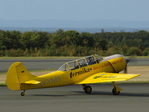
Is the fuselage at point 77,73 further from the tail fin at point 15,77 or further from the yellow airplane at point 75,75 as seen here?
the tail fin at point 15,77

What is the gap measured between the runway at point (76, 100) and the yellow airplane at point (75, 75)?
66 cm

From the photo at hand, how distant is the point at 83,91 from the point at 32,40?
44.9m

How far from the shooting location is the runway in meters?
13.6

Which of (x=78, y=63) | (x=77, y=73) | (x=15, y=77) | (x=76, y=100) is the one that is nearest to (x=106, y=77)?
(x=77, y=73)

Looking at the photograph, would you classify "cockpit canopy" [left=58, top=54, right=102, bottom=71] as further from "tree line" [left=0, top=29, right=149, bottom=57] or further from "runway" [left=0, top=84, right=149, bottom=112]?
"tree line" [left=0, top=29, right=149, bottom=57]

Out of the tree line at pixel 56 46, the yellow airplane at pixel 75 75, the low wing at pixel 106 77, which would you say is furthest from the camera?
the tree line at pixel 56 46

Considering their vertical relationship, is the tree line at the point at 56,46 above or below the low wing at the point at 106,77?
below

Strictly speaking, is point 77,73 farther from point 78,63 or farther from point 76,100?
point 76,100

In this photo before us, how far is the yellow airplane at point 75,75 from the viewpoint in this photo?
A: 1590 cm

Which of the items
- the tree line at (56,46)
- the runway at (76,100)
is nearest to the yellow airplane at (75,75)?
the runway at (76,100)

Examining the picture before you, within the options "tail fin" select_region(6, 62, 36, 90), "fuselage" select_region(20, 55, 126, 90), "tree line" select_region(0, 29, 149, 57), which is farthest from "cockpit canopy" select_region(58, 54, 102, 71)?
"tree line" select_region(0, 29, 149, 57)

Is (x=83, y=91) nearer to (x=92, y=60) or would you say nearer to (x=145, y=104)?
(x=92, y=60)

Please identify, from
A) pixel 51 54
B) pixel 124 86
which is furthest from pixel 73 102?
pixel 51 54

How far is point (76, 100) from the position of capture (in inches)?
622
